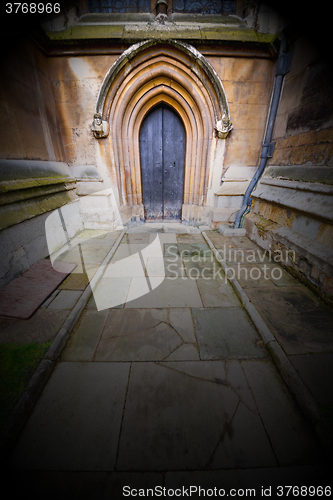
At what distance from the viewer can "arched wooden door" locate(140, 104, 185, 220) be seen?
5262 millimetres

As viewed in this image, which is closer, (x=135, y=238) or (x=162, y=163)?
(x=135, y=238)

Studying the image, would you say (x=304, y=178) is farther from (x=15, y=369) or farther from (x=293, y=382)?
(x=15, y=369)

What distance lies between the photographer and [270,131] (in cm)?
447

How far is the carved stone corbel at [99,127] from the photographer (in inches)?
173

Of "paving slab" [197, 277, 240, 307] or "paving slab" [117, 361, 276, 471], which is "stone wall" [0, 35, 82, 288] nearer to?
"paving slab" [117, 361, 276, 471]

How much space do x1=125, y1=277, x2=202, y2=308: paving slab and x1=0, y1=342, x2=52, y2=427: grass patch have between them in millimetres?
1096

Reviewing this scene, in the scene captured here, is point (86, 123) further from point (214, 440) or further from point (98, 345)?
point (214, 440)

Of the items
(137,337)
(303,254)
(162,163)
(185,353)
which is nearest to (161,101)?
(162,163)

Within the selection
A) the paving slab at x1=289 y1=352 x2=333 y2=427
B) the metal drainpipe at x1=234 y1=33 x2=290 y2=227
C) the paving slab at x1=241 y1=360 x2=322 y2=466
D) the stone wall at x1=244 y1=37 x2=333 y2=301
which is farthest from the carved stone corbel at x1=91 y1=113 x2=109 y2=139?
the paving slab at x1=289 y1=352 x2=333 y2=427

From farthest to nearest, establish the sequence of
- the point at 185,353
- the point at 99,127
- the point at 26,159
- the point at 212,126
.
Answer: the point at 212,126, the point at 99,127, the point at 26,159, the point at 185,353

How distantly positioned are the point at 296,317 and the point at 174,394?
5.74ft

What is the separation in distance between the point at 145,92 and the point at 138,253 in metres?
4.06

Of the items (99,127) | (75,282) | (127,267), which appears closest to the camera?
(75,282)

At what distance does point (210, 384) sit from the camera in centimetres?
172
